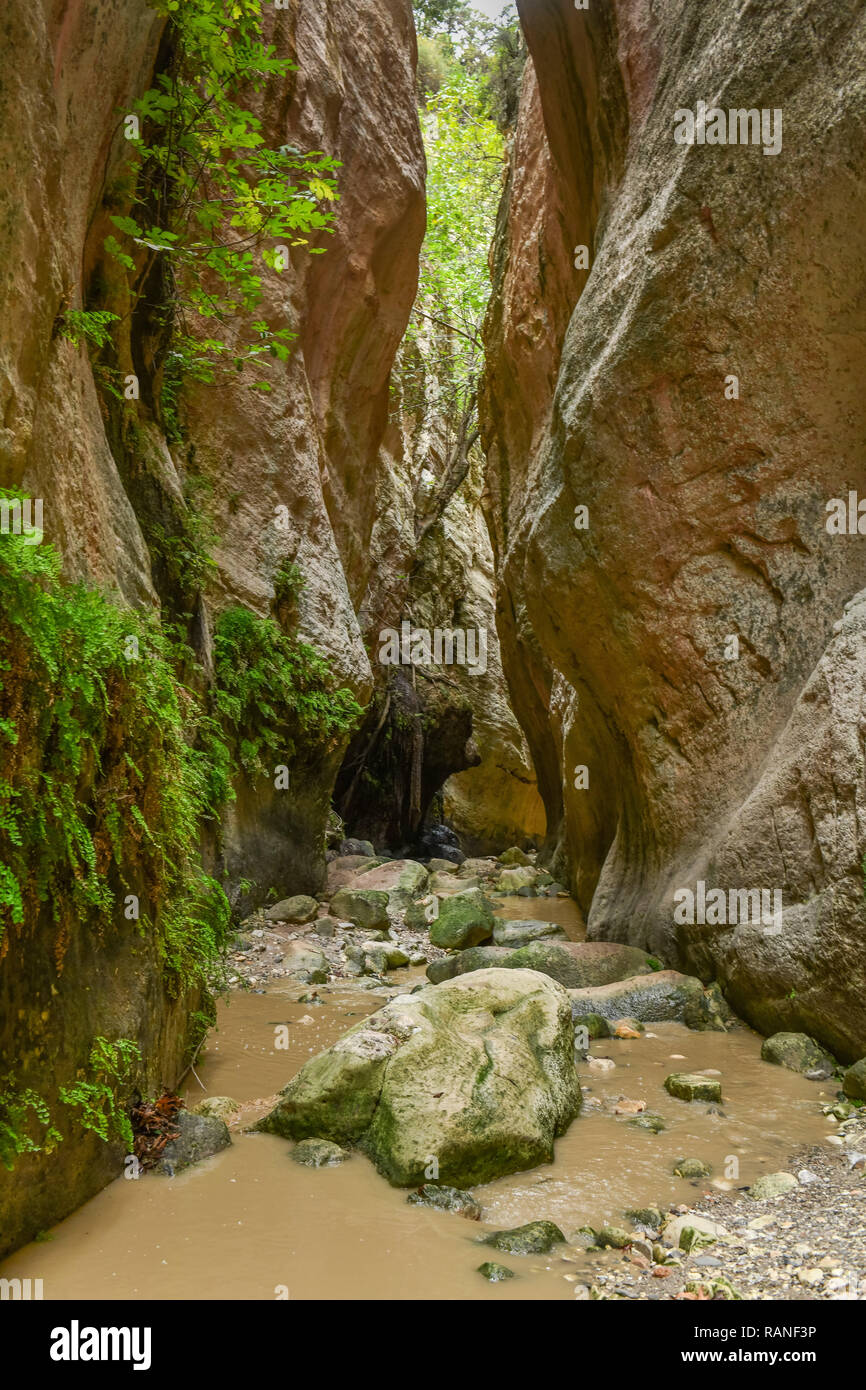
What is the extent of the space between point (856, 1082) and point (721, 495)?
466 centimetres

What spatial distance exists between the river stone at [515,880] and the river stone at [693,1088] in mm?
9040

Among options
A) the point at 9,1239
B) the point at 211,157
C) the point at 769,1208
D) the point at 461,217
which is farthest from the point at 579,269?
the point at 461,217

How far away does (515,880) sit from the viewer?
48.7 feet

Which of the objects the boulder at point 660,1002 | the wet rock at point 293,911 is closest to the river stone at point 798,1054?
the boulder at point 660,1002

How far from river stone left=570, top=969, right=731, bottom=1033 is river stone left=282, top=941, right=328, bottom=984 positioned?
2.16 m

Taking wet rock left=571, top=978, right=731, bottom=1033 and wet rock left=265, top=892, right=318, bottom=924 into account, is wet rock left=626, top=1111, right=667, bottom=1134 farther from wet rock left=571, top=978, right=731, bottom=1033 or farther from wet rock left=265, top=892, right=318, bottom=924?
wet rock left=265, top=892, right=318, bottom=924

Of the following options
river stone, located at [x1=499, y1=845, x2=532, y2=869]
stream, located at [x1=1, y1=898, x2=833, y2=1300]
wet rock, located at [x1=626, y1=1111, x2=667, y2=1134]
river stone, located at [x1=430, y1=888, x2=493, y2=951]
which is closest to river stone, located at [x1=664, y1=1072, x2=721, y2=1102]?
stream, located at [x1=1, y1=898, x2=833, y2=1300]

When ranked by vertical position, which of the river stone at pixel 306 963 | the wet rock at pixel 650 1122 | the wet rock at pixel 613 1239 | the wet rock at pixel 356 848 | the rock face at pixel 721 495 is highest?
the rock face at pixel 721 495

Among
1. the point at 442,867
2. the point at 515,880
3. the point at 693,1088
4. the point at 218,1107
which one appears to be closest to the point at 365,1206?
the point at 218,1107

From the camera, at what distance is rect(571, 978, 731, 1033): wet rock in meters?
6.57

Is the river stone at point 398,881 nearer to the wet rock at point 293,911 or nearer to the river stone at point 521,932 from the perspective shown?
the wet rock at point 293,911

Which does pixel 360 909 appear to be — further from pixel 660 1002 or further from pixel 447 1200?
pixel 447 1200

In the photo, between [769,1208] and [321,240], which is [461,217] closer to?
[321,240]

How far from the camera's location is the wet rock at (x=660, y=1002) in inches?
259
